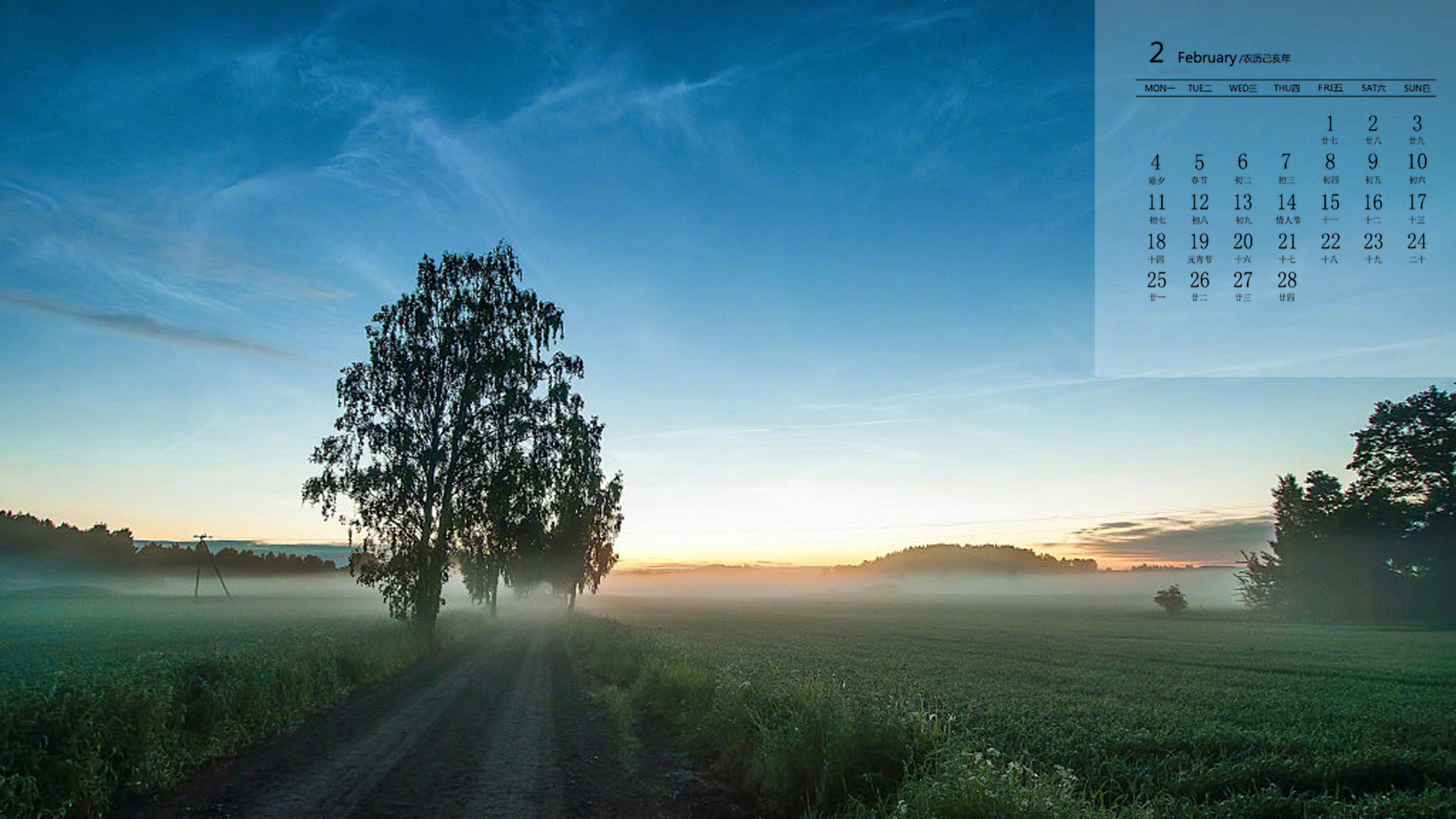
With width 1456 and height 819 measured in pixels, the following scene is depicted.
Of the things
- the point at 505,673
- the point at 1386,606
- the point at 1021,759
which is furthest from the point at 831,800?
the point at 1386,606

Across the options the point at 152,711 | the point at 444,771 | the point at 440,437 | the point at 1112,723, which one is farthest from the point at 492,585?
the point at 1112,723

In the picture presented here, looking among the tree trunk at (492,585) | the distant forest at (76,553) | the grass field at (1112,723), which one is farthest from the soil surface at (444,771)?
the distant forest at (76,553)

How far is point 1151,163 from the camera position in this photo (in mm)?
13625

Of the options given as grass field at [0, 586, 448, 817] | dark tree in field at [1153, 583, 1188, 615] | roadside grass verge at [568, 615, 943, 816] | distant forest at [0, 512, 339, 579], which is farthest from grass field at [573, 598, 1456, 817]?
distant forest at [0, 512, 339, 579]

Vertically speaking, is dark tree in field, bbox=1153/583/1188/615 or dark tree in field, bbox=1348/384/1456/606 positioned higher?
dark tree in field, bbox=1348/384/1456/606

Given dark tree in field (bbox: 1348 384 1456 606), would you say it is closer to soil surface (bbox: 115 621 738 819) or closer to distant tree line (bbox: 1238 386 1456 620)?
distant tree line (bbox: 1238 386 1456 620)

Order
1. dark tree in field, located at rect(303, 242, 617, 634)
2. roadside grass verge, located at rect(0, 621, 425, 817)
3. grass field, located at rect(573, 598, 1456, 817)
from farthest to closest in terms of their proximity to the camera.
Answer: dark tree in field, located at rect(303, 242, 617, 634), grass field, located at rect(573, 598, 1456, 817), roadside grass verge, located at rect(0, 621, 425, 817)

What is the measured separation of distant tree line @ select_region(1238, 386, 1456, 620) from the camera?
62844 mm

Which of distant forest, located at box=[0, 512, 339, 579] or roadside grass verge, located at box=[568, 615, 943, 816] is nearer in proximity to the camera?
roadside grass verge, located at box=[568, 615, 943, 816]

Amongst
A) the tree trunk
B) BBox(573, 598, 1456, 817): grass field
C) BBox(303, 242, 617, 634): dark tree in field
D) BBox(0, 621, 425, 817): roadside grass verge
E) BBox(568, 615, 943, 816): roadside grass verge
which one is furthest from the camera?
the tree trunk

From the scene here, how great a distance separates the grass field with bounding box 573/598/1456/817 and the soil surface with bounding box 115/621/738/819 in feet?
5.67

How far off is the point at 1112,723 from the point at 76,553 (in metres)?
187

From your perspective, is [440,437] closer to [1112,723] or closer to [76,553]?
[1112,723]

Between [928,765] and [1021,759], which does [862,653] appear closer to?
[1021,759]
